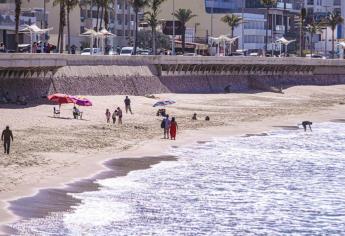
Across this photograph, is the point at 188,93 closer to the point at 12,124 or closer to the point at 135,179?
the point at 12,124

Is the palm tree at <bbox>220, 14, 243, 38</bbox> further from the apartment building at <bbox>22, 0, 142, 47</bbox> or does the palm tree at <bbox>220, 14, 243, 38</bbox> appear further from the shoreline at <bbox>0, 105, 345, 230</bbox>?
the shoreline at <bbox>0, 105, 345, 230</bbox>

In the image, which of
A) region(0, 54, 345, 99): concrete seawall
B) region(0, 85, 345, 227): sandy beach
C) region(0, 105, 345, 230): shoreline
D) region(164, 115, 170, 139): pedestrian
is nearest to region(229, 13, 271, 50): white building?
region(0, 54, 345, 99): concrete seawall

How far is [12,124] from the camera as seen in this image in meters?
43.9

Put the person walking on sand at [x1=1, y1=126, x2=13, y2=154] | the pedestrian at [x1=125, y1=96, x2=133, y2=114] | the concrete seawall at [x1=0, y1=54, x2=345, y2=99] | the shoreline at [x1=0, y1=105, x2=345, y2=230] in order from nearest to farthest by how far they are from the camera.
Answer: the shoreline at [x1=0, y1=105, x2=345, y2=230], the person walking on sand at [x1=1, y1=126, x2=13, y2=154], the concrete seawall at [x1=0, y1=54, x2=345, y2=99], the pedestrian at [x1=125, y1=96, x2=133, y2=114]

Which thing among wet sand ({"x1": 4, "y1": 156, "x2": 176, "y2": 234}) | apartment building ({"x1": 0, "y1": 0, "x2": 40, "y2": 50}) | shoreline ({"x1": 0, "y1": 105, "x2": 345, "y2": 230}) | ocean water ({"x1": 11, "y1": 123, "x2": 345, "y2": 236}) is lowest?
ocean water ({"x1": 11, "y1": 123, "x2": 345, "y2": 236})

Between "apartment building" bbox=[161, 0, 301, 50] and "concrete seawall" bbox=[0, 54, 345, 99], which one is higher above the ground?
"apartment building" bbox=[161, 0, 301, 50]

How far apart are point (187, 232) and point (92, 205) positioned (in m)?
4.37

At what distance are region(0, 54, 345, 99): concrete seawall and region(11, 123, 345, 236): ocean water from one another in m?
11.8

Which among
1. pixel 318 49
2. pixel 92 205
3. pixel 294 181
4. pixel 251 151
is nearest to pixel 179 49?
pixel 318 49

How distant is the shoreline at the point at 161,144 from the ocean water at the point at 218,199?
0.97 metres

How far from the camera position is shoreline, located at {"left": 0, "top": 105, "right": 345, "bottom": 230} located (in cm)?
3046

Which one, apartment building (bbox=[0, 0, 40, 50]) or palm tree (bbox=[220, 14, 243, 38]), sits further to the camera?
palm tree (bbox=[220, 14, 243, 38])

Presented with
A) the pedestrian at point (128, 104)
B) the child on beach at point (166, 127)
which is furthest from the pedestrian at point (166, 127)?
the pedestrian at point (128, 104)

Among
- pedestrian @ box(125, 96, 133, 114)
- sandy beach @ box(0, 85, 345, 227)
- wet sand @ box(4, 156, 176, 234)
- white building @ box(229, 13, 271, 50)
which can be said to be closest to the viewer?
wet sand @ box(4, 156, 176, 234)
